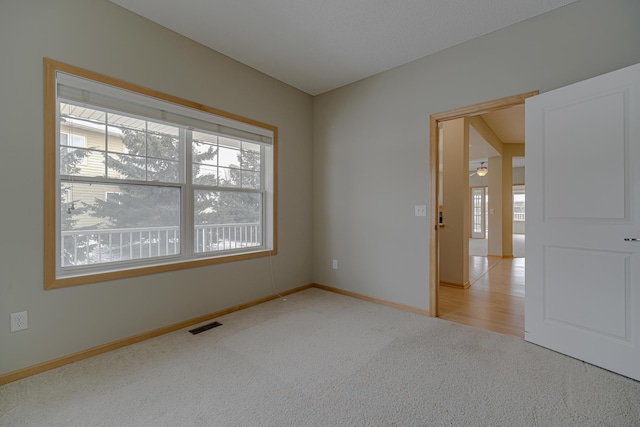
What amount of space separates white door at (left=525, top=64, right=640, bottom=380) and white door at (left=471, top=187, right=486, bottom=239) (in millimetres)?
9533

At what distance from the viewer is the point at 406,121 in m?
3.21

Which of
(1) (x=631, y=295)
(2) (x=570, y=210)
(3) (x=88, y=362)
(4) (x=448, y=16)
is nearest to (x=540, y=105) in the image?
(2) (x=570, y=210)

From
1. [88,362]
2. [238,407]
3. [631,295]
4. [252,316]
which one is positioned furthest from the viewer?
[252,316]

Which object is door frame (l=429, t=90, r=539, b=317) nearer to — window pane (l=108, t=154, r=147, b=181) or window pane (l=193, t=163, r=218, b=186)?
window pane (l=193, t=163, r=218, b=186)

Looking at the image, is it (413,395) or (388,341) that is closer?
(413,395)

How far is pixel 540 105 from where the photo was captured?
2273mm

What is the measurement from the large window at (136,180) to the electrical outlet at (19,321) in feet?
0.72

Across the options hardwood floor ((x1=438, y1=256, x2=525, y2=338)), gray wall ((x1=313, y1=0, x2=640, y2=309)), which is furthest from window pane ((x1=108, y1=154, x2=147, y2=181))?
hardwood floor ((x1=438, y1=256, x2=525, y2=338))

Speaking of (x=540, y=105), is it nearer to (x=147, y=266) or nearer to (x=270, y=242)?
(x=270, y=242)

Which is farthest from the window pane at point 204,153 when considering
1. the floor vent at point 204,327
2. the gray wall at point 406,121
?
the floor vent at point 204,327

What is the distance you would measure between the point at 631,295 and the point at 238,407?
2581mm

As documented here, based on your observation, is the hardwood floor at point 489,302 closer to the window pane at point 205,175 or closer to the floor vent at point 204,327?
the floor vent at point 204,327

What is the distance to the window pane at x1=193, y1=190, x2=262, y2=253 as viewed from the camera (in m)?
2.99

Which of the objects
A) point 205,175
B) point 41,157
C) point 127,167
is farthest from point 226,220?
point 41,157
